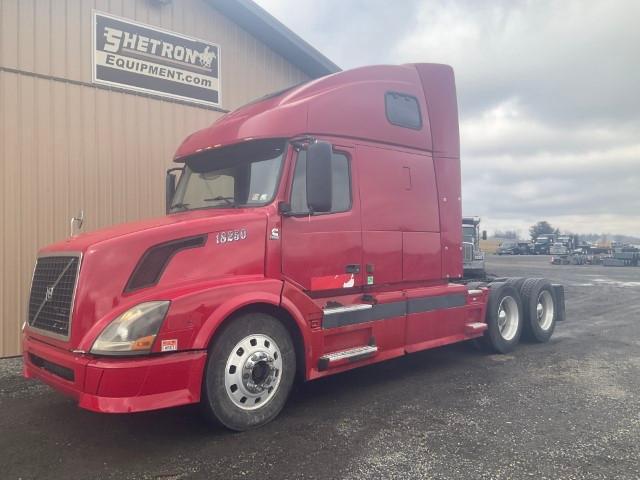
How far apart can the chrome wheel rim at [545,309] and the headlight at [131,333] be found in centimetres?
693

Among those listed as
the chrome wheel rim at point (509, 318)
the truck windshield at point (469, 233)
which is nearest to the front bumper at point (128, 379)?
the chrome wheel rim at point (509, 318)

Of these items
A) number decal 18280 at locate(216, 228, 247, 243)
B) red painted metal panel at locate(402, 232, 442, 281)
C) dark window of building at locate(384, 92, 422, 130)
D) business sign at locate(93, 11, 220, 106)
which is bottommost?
red painted metal panel at locate(402, 232, 442, 281)

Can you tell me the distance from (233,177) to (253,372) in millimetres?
2030

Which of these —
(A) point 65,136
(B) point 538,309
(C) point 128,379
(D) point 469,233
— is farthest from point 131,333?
(D) point 469,233

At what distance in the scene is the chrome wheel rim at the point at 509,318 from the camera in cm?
823

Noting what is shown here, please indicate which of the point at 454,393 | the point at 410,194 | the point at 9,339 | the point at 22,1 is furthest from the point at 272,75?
the point at 454,393

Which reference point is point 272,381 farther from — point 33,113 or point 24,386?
point 33,113

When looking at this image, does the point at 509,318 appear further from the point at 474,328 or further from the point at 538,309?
the point at 474,328

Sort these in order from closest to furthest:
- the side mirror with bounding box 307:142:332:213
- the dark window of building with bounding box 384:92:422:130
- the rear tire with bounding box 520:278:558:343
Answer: the side mirror with bounding box 307:142:332:213
the dark window of building with bounding box 384:92:422:130
the rear tire with bounding box 520:278:558:343

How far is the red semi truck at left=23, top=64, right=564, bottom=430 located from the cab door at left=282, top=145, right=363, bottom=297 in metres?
0.02

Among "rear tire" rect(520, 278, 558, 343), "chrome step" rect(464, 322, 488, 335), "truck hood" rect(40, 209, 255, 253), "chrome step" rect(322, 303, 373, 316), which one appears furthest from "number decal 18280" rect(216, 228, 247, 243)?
"rear tire" rect(520, 278, 558, 343)

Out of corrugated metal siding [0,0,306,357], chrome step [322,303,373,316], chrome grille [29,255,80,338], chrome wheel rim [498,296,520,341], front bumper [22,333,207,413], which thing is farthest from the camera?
chrome wheel rim [498,296,520,341]

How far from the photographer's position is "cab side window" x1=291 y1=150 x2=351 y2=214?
5.14 metres

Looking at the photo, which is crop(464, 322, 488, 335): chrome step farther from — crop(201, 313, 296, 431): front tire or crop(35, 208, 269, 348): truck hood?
crop(35, 208, 269, 348): truck hood
